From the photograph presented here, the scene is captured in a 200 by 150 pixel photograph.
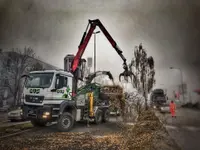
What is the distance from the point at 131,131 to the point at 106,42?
6.53 ft

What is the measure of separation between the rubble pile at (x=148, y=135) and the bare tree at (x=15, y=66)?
2540mm

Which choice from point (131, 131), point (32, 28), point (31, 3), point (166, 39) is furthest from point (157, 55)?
point (31, 3)

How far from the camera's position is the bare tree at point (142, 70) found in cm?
333

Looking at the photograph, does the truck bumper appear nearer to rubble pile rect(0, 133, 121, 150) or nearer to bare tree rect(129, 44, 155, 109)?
rubble pile rect(0, 133, 121, 150)

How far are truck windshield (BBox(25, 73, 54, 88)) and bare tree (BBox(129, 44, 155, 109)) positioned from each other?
6.00 feet

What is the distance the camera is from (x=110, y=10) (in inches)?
141

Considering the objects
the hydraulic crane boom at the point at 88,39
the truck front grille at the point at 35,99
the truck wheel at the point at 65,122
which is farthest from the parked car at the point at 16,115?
the hydraulic crane boom at the point at 88,39

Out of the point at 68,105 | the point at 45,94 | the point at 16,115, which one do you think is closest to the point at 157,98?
the point at 68,105

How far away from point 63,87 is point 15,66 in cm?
118

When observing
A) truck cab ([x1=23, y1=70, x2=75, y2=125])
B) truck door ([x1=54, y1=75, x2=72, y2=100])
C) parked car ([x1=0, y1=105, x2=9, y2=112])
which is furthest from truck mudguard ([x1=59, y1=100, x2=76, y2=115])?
parked car ([x1=0, y1=105, x2=9, y2=112])

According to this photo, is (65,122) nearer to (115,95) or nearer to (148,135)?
(115,95)

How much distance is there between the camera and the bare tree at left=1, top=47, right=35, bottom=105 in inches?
137

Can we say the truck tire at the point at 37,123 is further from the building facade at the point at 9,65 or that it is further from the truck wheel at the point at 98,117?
the truck wheel at the point at 98,117

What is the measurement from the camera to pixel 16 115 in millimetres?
3221
